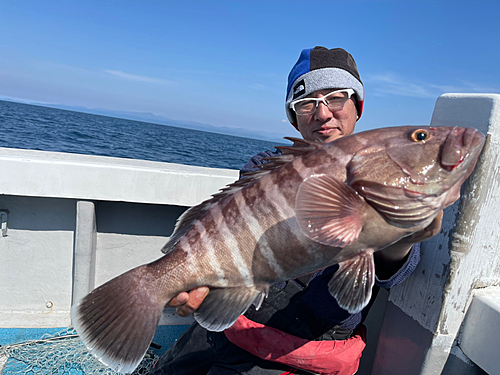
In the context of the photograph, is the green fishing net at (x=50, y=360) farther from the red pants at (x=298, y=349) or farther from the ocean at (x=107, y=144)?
the ocean at (x=107, y=144)

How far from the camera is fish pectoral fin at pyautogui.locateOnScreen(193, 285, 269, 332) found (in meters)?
1.73

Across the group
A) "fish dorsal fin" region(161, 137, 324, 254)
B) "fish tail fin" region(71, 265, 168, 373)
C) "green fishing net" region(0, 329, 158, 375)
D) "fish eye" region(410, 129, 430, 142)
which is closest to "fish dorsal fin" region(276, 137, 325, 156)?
"fish dorsal fin" region(161, 137, 324, 254)

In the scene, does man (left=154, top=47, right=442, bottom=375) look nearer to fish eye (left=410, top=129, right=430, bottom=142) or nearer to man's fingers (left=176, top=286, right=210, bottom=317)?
man's fingers (left=176, top=286, right=210, bottom=317)

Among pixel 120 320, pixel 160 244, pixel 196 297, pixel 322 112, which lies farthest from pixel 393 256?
pixel 160 244

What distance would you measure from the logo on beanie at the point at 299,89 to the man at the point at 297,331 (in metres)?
0.06

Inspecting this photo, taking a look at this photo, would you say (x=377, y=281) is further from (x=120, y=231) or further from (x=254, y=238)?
(x=120, y=231)

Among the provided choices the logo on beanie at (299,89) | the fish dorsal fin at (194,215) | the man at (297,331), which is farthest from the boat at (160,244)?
the fish dorsal fin at (194,215)

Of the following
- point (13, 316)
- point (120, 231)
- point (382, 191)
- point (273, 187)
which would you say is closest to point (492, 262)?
point (382, 191)

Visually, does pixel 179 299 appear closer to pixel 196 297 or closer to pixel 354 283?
pixel 196 297

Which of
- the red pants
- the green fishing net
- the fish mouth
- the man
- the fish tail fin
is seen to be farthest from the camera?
the green fishing net

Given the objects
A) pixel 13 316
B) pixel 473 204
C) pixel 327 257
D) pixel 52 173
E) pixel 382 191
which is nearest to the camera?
pixel 382 191

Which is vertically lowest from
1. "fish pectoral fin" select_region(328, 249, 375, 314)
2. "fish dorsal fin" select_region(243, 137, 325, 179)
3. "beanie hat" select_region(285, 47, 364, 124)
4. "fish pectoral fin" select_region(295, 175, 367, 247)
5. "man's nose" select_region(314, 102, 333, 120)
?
"fish pectoral fin" select_region(328, 249, 375, 314)

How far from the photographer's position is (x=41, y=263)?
145 inches

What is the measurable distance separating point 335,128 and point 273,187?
127 cm
